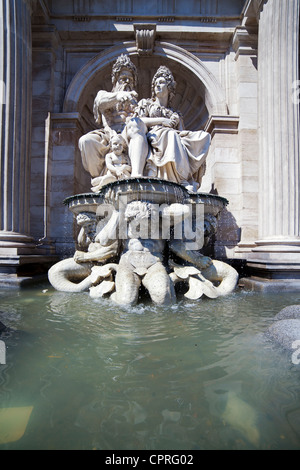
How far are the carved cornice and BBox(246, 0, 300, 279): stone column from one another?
2.39m

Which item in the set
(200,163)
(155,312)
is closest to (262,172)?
(200,163)

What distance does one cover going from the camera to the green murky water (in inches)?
39.1

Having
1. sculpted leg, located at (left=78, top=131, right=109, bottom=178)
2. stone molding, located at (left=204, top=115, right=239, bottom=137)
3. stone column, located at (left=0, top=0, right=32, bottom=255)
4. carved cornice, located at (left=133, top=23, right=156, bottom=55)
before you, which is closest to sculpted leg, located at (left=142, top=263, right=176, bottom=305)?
stone column, located at (left=0, top=0, right=32, bottom=255)

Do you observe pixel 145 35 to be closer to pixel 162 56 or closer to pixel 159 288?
pixel 162 56

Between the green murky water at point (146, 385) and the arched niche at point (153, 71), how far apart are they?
5588 mm

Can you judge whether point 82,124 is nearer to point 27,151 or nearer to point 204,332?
point 27,151

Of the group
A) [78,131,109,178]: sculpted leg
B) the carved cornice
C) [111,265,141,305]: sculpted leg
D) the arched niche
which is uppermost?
the carved cornice

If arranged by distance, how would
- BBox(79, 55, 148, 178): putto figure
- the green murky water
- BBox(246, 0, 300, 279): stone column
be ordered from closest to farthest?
the green murky water → BBox(79, 55, 148, 178): putto figure → BBox(246, 0, 300, 279): stone column

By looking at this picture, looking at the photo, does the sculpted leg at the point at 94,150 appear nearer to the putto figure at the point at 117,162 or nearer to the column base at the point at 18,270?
the putto figure at the point at 117,162

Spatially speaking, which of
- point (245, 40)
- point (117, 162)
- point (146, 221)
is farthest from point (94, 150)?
point (245, 40)

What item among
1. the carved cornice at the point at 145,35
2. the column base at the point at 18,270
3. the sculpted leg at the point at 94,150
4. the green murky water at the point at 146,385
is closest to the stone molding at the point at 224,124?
the carved cornice at the point at 145,35

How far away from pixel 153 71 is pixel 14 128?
409 centimetres

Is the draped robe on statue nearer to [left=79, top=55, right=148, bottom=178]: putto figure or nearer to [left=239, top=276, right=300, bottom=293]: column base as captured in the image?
[left=79, top=55, right=148, bottom=178]: putto figure
